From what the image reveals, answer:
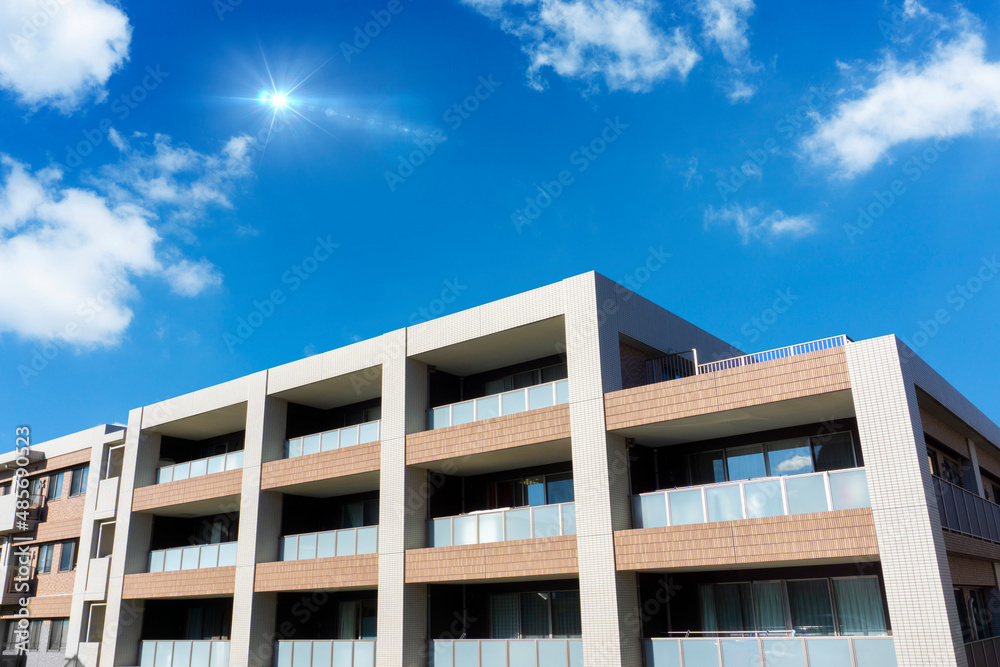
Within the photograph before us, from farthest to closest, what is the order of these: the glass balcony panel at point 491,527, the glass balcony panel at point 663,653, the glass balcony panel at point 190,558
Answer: the glass balcony panel at point 190,558
the glass balcony panel at point 491,527
the glass balcony panel at point 663,653

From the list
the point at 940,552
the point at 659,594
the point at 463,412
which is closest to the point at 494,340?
the point at 463,412

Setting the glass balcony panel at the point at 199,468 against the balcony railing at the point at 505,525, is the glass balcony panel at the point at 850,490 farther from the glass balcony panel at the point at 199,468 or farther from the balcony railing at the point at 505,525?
the glass balcony panel at the point at 199,468

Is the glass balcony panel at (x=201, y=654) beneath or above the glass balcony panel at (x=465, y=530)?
beneath

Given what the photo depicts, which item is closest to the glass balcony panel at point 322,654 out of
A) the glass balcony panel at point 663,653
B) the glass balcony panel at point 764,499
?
the glass balcony panel at point 663,653

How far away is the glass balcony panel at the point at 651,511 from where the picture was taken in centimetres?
1734

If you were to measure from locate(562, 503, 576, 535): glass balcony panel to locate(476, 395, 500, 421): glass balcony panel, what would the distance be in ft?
11.0

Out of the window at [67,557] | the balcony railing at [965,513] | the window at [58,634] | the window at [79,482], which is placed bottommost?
the window at [58,634]

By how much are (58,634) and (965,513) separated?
33.2 meters

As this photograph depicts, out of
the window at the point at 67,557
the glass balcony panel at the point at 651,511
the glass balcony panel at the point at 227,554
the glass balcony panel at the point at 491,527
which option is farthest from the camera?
the window at the point at 67,557

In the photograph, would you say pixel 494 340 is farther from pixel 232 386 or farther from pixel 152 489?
pixel 152 489

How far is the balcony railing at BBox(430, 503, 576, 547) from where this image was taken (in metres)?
18.5

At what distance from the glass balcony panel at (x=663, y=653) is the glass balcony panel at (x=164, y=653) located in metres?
17.7

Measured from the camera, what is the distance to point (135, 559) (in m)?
28.9

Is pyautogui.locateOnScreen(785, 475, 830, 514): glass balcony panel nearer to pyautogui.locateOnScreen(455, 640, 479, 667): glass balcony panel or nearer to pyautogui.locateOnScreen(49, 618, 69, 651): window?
pyautogui.locateOnScreen(455, 640, 479, 667): glass balcony panel
